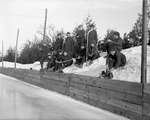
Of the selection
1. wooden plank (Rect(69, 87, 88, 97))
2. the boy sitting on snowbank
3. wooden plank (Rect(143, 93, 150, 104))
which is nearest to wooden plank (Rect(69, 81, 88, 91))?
wooden plank (Rect(69, 87, 88, 97))

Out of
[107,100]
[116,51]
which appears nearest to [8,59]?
[116,51]

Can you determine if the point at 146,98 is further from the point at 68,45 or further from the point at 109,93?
the point at 68,45

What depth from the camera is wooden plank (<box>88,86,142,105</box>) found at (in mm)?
8297

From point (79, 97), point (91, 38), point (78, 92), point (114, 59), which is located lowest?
point (79, 97)

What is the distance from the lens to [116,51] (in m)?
15.8

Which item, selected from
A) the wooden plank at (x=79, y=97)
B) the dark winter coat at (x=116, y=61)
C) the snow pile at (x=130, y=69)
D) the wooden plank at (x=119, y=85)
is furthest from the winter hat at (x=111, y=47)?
the wooden plank at (x=119, y=85)

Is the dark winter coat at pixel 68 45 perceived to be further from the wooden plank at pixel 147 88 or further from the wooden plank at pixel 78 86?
the wooden plank at pixel 147 88

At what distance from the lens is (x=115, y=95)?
31.4 feet

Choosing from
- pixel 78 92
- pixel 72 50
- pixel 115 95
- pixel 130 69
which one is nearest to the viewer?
pixel 115 95

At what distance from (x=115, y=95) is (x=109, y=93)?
1.55ft

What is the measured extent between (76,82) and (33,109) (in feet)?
12.0

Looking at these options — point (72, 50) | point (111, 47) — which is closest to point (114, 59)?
point (111, 47)

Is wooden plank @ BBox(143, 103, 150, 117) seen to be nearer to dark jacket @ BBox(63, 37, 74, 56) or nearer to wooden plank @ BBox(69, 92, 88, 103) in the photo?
wooden plank @ BBox(69, 92, 88, 103)

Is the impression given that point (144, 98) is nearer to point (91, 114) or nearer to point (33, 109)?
point (91, 114)
